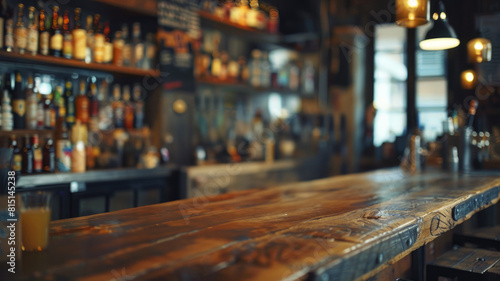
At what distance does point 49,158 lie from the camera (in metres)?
2.85

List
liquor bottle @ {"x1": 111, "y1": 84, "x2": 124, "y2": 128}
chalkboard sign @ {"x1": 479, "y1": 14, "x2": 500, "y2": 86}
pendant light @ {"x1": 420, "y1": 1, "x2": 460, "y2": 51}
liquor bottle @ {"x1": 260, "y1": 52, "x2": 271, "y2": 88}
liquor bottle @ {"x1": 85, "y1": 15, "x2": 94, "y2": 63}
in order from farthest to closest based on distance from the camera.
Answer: liquor bottle @ {"x1": 260, "y1": 52, "x2": 271, "y2": 88} < chalkboard sign @ {"x1": 479, "y1": 14, "x2": 500, "y2": 86} < liquor bottle @ {"x1": 111, "y1": 84, "x2": 124, "y2": 128} < liquor bottle @ {"x1": 85, "y1": 15, "x2": 94, "y2": 63} < pendant light @ {"x1": 420, "y1": 1, "x2": 460, "y2": 51}

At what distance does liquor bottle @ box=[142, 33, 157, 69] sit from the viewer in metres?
3.42

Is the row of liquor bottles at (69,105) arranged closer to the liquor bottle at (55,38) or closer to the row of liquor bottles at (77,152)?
the row of liquor bottles at (77,152)

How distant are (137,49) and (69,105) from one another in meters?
0.66

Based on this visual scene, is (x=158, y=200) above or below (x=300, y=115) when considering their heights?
below

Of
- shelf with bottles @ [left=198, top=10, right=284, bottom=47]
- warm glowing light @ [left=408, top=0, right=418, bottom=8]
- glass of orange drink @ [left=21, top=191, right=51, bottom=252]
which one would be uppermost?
shelf with bottles @ [left=198, top=10, right=284, bottom=47]

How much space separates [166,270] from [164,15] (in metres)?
2.89

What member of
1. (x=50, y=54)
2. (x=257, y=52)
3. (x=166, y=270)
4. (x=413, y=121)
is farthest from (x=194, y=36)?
(x=166, y=270)

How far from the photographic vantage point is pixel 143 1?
129 inches

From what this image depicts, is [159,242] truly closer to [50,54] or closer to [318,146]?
[50,54]

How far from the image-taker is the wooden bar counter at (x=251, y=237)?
845 millimetres

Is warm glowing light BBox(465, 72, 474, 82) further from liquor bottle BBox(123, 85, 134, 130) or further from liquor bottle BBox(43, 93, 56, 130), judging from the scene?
liquor bottle BBox(43, 93, 56, 130)

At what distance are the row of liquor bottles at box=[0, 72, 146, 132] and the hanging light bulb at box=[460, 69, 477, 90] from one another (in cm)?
253

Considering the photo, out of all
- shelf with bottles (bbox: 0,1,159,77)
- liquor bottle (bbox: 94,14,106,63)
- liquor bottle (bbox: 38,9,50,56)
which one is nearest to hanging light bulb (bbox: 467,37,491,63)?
shelf with bottles (bbox: 0,1,159,77)
